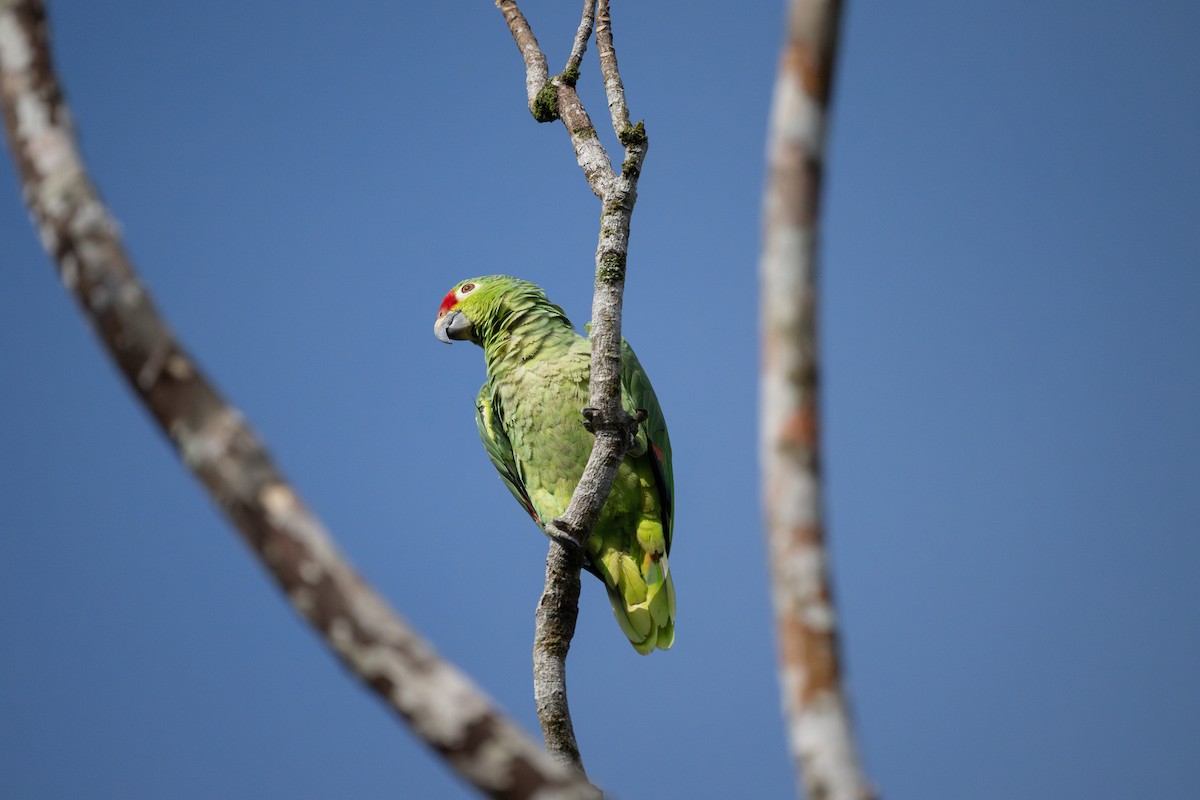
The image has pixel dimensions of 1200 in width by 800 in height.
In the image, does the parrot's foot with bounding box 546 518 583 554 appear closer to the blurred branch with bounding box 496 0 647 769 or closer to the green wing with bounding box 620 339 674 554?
the blurred branch with bounding box 496 0 647 769

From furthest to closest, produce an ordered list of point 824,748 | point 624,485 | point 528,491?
1. point 528,491
2. point 624,485
3. point 824,748

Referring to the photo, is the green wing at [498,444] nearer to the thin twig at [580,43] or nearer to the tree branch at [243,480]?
the thin twig at [580,43]

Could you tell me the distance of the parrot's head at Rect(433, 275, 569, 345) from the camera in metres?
4.75

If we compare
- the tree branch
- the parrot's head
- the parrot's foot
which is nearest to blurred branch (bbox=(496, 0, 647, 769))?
the parrot's foot

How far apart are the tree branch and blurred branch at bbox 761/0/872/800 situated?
0.25 m

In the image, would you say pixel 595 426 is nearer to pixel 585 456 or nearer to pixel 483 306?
pixel 585 456

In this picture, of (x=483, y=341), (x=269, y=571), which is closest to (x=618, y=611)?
(x=483, y=341)

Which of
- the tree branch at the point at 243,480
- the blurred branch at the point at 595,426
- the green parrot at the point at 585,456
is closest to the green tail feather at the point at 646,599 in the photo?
the green parrot at the point at 585,456

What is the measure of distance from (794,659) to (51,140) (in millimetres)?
1113

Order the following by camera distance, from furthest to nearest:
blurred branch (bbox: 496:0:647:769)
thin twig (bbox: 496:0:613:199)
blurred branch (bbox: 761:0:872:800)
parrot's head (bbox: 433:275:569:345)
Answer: parrot's head (bbox: 433:275:569:345), thin twig (bbox: 496:0:613:199), blurred branch (bbox: 496:0:647:769), blurred branch (bbox: 761:0:872:800)

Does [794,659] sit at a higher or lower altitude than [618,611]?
lower

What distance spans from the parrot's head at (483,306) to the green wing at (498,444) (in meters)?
0.29

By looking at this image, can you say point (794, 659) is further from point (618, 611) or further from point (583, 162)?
point (618, 611)

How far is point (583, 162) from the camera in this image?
376cm
